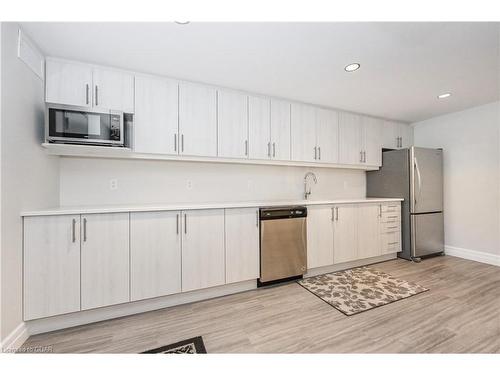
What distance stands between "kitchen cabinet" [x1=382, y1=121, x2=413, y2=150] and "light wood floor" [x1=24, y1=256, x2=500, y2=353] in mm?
2369

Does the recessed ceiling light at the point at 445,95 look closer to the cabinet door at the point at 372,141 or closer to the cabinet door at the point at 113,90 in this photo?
the cabinet door at the point at 372,141

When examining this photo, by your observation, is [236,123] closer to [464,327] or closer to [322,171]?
[322,171]

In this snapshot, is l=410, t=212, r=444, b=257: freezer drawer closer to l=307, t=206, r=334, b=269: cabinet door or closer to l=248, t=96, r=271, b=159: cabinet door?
l=307, t=206, r=334, b=269: cabinet door

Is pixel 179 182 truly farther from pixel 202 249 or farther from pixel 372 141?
pixel 372 141

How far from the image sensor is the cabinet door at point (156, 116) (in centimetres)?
226

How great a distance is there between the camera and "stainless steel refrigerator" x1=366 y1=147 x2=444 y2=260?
3393 mm

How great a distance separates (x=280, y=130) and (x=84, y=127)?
7.00 feet

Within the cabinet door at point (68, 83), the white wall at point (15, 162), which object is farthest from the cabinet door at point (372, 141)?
the white wall at point (15, 162)

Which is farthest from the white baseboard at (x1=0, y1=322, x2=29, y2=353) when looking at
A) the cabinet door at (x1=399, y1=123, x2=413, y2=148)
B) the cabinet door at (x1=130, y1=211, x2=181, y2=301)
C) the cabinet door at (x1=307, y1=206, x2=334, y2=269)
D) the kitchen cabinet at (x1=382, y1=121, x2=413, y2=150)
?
the cabinet door at (x1=399, y1=123, x2=413, y2=148)

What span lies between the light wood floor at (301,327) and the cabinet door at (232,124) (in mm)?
1656

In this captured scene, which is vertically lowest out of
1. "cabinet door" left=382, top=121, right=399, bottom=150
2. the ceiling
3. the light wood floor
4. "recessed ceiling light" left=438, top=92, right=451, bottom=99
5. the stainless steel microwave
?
the light wood floor

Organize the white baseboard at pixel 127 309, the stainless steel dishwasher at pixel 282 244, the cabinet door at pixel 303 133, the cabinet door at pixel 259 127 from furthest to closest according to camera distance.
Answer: the cabinet door at pixel 303 133, the cabinet door at pixel 259 127, the stainless steel dishwasher at pixel 282 244, the white baseboard at pixel 127 309
